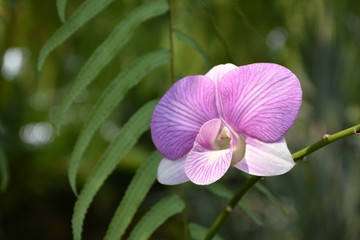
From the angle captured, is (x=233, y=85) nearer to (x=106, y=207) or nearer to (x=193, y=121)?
(x=193, y=121)

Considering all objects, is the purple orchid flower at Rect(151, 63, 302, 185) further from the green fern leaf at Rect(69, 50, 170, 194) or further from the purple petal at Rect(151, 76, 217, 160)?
the green fern leaf at Rect(69, 50, 170, 194)

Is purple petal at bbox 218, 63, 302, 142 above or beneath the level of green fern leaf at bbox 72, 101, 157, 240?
above

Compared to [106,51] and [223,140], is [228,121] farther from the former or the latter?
[106,51]

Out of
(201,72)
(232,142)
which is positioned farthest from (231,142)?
(201,72)

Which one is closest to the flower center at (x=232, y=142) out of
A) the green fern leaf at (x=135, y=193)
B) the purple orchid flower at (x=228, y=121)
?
the purple orchid flower at (x=228, y=121)

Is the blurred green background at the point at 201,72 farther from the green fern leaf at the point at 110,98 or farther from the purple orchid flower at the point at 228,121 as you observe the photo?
the purple orchid flower at the point at 228,121

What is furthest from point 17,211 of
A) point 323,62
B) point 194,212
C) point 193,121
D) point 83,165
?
point 193,121

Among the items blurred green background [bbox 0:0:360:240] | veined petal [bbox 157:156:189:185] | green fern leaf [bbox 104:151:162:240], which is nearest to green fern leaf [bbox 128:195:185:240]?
green fern leaf [bbox 104:151:162:240]
